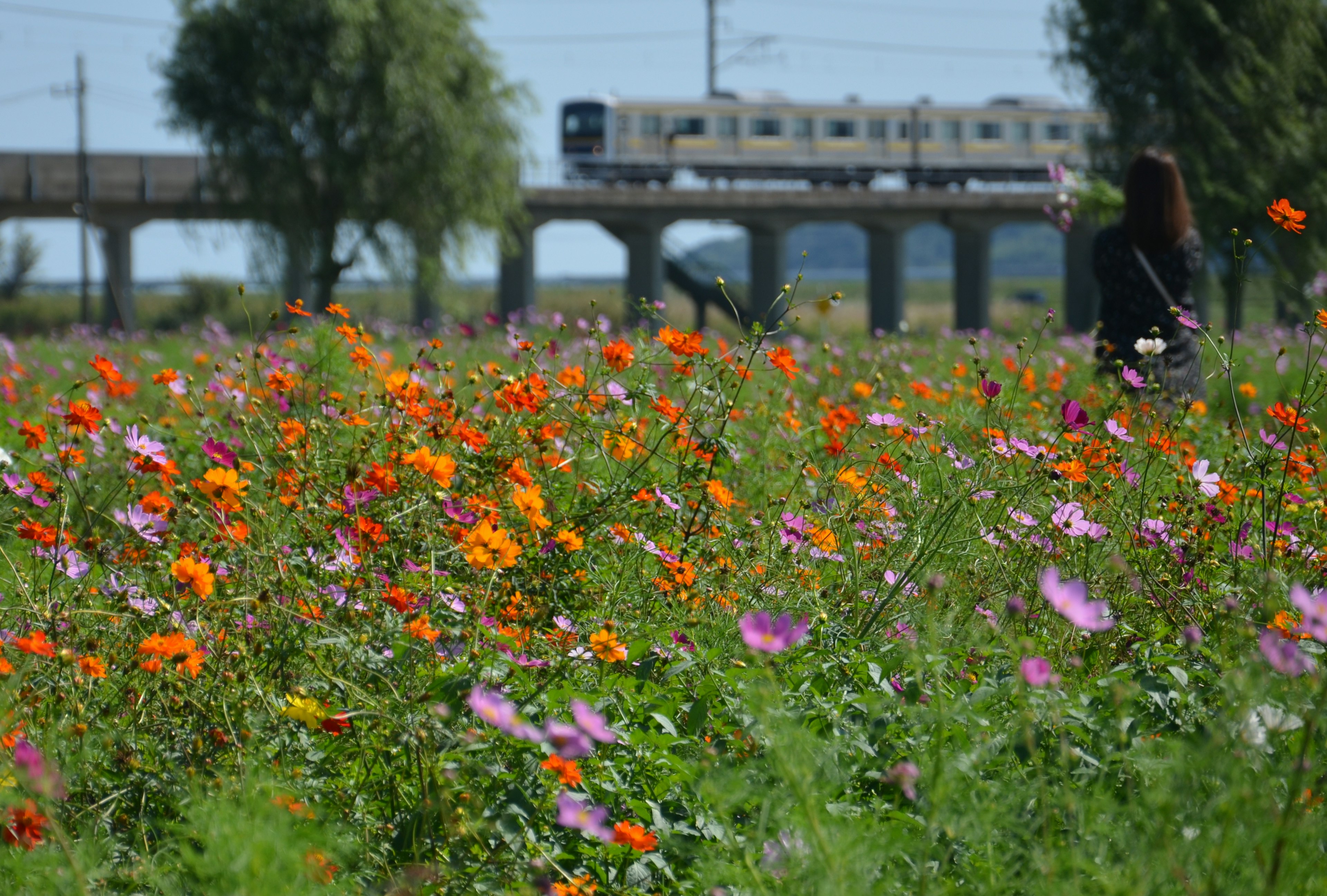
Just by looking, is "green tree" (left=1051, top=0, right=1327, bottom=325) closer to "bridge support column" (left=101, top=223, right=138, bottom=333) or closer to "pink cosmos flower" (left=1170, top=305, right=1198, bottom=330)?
"pink cosmos flower" (left=1170, top=305, right=1198, bottom=330)

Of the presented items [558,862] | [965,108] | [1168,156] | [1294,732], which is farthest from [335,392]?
[965,108]

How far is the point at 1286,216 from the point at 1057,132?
1218 inches

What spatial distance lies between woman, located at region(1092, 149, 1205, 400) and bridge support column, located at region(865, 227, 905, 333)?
22882mm

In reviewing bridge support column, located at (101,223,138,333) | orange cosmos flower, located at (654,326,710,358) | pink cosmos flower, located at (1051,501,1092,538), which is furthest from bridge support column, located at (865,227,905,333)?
orange cosmos flower, located at (654,326,710,358)

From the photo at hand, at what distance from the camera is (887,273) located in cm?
2894

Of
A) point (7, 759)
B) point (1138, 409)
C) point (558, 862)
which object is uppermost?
point (1138, 409)

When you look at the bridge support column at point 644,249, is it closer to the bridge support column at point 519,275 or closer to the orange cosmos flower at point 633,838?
the bridge support column at point 519,275

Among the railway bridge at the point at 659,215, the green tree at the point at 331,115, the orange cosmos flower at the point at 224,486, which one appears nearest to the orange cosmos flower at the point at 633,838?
the orange cosmos flower at the point at 224,486

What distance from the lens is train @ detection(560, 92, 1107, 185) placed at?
27.5 metres

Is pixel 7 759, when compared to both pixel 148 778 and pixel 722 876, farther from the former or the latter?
pixel 722 876

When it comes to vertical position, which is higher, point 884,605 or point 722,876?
point 884,605

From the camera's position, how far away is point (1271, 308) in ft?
68.2

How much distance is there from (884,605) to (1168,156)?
14.7 feet

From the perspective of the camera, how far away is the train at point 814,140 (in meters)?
27.5
